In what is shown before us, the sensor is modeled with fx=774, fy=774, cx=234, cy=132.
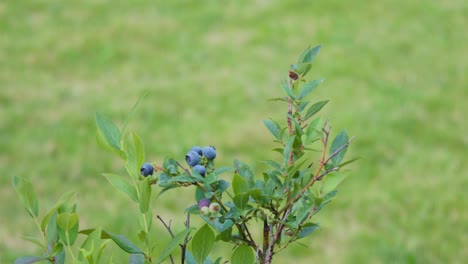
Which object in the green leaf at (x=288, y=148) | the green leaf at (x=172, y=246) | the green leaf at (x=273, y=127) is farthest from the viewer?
the green leaf at (x=273, y=127)

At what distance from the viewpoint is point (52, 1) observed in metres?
7.03

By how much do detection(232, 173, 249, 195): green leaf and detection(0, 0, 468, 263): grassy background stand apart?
2777 millimetres

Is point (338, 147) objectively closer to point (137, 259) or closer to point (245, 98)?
point (137, 259)

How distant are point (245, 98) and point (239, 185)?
4230 mm

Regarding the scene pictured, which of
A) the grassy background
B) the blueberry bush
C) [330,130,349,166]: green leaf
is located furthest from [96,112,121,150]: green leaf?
the grassy background

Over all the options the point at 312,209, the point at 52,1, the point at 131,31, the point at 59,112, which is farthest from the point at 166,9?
the point at 312,209

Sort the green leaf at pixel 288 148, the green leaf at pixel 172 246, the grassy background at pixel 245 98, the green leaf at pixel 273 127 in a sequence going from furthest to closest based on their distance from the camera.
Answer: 1. the grassy background at pixel 245 98
2. the green leaf at pixel 273 127
3. the green leaf at pixel 288 148
4. the green leaf at pixel 172 246

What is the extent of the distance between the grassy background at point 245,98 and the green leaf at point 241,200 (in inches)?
110

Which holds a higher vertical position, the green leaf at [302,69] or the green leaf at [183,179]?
the green leaf at [302,69]

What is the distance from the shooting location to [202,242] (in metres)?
1.00

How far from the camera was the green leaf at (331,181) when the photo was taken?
1.08 m

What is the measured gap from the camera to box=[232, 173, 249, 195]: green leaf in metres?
1.03

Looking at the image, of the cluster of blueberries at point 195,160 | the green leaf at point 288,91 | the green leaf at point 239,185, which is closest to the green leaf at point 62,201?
the cluster of blueberries at point 195,160

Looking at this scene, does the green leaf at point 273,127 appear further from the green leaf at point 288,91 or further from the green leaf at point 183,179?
the green leaf at point 183,179
